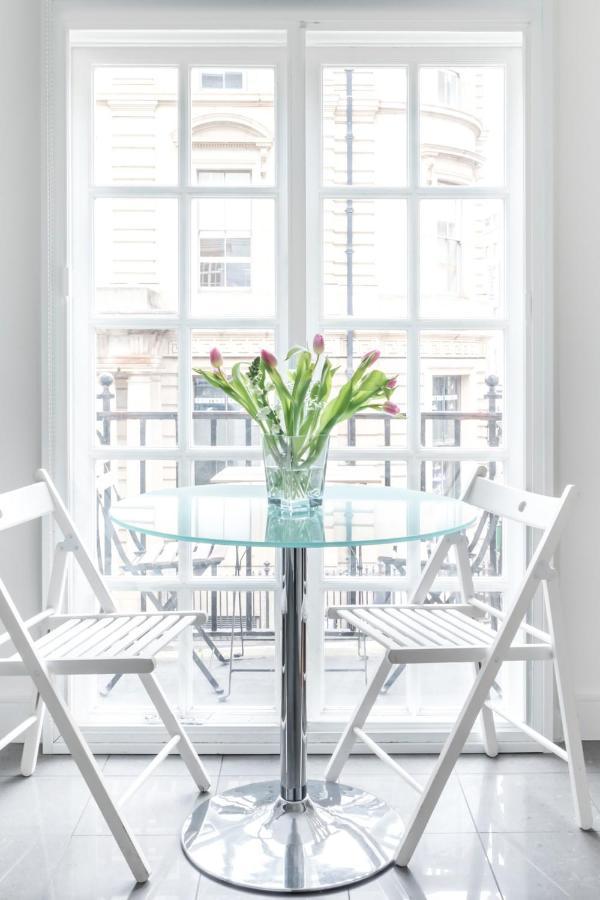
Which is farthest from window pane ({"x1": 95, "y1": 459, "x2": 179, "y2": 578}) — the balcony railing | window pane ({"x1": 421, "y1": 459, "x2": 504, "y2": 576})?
window pane ({"x1": 421, "y1": 459, "x2": 504, "y2": 576})

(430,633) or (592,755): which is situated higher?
(430,633)

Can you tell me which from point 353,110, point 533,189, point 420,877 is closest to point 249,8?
point 353,110

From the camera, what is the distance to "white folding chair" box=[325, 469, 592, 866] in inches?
86.1

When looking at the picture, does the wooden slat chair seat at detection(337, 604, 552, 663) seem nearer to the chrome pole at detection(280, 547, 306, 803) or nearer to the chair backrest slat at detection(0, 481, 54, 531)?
the chrome pole at detection(280, 547, 306, 803)

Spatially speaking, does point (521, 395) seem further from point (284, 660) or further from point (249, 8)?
point (249, 8)

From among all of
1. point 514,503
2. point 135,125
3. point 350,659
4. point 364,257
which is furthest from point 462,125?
point 350,659

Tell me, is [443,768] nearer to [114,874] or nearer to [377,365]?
[114,874]

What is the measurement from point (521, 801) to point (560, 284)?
1680mm

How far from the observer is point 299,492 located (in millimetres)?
2266

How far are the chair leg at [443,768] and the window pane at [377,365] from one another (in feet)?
3.26

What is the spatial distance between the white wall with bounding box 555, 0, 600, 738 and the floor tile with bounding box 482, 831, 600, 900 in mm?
728

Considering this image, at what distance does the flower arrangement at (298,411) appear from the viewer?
7.34 ft

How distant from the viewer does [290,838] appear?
2242 mm

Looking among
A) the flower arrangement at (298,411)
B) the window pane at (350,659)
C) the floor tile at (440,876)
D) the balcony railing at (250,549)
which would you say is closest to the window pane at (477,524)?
the balcony railing at (250,549)
